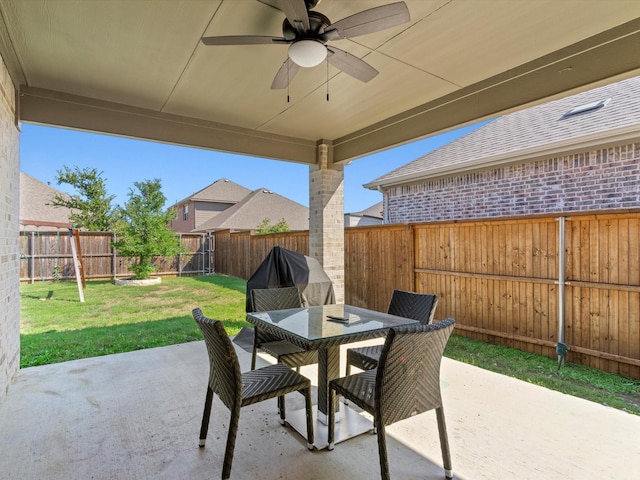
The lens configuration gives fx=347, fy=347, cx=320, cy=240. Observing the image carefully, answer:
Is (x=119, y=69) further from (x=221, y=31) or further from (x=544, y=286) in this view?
(x=544, y=286)

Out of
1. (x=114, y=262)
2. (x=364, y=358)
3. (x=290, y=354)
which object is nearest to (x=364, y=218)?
(x=114, y=262)

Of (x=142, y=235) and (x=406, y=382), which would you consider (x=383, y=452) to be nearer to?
(x=406, y=382)

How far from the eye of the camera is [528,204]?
6.15 m

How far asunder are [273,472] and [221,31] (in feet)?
10.3

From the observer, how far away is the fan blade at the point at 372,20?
80.3 inches

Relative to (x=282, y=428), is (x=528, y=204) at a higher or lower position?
higher

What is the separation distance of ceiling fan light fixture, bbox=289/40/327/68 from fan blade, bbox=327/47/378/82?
0.12 m

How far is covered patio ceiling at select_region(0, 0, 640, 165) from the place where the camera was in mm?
2475

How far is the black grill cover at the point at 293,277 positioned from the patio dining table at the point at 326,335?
186 centimetres

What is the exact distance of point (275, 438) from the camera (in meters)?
2.52

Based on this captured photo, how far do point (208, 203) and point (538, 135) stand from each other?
61.5ft

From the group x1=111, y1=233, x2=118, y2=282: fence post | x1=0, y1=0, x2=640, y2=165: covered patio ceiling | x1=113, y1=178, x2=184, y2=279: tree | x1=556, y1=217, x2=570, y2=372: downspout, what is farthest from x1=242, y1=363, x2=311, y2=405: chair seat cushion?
x1=111, y1=233, x2=118, y2=282: fence post

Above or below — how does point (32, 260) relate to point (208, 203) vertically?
below

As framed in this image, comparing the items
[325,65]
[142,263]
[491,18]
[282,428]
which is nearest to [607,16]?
[491,18]
